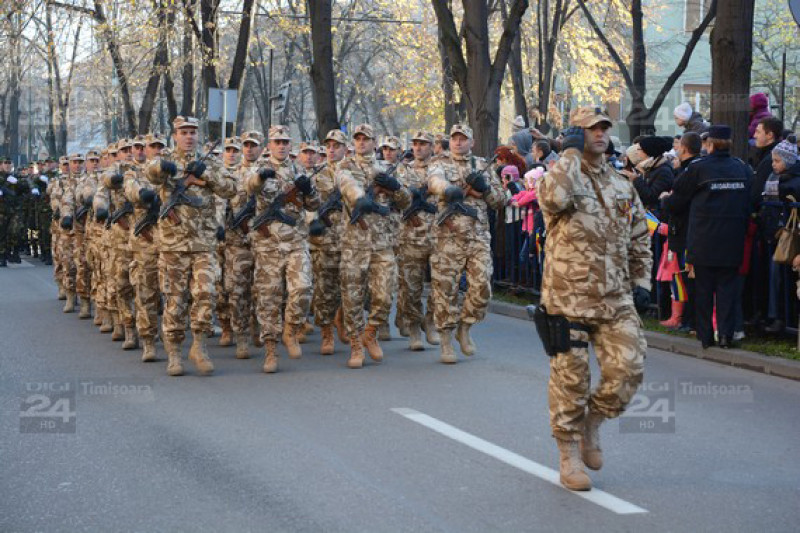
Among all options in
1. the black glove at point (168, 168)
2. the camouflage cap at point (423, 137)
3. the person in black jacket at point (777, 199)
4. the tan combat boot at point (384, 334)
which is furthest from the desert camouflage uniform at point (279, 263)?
the person in black jacket at point (777, 199)

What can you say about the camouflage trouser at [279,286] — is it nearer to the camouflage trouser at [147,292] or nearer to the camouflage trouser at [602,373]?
the camouflage trouser at [147,292]

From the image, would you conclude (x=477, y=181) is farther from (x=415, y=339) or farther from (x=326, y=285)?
(x=326, y=285)

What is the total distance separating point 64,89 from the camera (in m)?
61.0

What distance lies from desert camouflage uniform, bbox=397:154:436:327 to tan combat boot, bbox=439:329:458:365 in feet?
2.98

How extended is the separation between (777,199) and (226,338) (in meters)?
5.64

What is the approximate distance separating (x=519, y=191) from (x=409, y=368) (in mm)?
5029

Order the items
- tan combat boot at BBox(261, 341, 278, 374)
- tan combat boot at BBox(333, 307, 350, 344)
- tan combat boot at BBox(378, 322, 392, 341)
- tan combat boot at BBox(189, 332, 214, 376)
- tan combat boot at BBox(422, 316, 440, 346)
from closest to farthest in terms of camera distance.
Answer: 1. tan combat boot at BBox(189, 332, 214, 376)
2. tan combat boot at BBox(261, 341, 278, 374)
3. tan combat boot at BBox(422, 316, 440, 346)
4. tan combat boot at BBox(333, 307, 350, 344)
5. tan combat boot at BBox(378, 322, 392, 341)

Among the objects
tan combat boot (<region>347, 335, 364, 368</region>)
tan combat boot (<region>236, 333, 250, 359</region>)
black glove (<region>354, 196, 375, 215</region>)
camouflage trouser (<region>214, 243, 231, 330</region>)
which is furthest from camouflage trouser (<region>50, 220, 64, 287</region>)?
black glove (<region>354, 196, 375, 215</region>)

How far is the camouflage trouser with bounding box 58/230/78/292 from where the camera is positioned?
57.3ft

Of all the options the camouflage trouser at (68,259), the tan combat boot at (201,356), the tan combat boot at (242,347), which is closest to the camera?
the tan combat boot at (201,356)

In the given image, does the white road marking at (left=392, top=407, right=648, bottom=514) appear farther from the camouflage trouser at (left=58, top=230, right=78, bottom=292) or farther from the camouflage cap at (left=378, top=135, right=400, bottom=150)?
the camouflage trouser at (left=58, top=230, right=78, bottom=292)

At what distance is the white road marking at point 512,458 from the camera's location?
652 cm

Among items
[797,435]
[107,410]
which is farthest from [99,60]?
[797,435]

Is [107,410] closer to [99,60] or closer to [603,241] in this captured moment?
[603,241]
